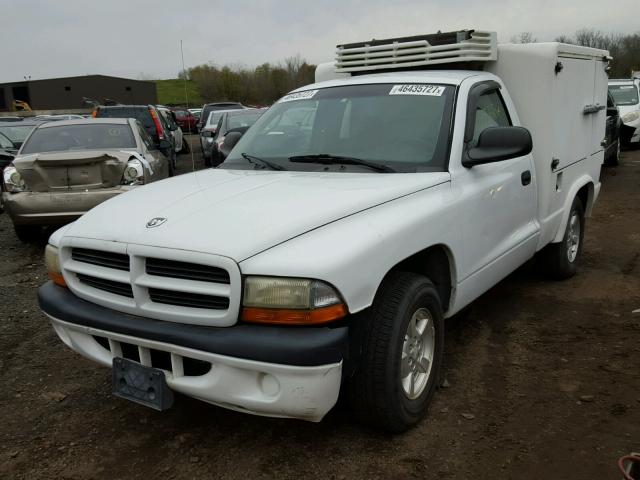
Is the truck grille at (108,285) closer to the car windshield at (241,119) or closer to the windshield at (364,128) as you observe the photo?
the windshield at (364,128)

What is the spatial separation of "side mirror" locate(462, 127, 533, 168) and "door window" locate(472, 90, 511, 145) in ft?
0.76

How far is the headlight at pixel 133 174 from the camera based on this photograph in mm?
7195

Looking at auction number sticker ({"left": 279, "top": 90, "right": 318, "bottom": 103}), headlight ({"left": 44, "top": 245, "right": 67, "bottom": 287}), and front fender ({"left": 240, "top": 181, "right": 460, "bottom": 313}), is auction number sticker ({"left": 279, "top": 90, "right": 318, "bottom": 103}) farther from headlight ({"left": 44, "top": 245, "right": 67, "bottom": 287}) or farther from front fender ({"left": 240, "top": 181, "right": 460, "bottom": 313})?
headlight ({"left": 44, "top": 245, "right": 67, "bottom": 287})

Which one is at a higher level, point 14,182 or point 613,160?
point 14,182

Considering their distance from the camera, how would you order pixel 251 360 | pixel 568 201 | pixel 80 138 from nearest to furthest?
pixel 251 360 < pixel 568 201 < pixel 80 138

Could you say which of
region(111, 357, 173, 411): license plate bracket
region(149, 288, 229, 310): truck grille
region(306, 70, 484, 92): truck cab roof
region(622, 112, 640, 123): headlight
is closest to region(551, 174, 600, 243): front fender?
region(306, 70, 484, 92): truck cab roof

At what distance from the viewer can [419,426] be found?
3.13 metres

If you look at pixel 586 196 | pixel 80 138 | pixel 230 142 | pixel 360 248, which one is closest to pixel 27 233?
pixel 80 138

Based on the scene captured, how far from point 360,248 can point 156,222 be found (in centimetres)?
97

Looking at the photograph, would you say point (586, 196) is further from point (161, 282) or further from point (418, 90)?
point (161, 282)

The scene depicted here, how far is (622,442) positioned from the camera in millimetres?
2936

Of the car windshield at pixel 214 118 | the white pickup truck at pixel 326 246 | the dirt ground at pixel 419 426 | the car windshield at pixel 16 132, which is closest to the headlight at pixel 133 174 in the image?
the dirt ground at pixel 419 426

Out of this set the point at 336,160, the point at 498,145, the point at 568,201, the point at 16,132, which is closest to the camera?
the point at 498,145

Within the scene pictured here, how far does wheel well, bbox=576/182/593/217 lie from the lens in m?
5.80
